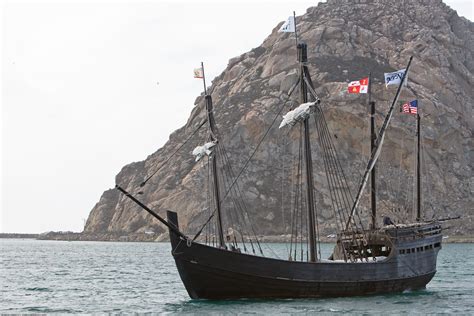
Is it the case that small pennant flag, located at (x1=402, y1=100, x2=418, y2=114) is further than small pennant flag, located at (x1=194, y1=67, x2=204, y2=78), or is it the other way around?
small pennant flag, located at (x1=402, y1=100, x2=418, y2=114)

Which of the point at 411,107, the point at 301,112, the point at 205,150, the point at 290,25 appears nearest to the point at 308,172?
the point at 301,112

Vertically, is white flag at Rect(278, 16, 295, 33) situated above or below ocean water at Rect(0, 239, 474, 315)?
above

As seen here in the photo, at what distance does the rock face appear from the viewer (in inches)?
5591

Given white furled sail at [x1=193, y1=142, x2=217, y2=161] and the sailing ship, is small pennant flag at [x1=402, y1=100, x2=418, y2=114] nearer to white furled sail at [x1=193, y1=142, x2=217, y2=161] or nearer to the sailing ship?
the sailing ship

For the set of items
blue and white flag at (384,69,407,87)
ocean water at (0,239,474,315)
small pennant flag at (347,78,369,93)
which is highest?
blue and white flag at (384,69,407,87)

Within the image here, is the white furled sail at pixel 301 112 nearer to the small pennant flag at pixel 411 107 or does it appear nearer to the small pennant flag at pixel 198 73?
the small pennant flag at pixel 198 73

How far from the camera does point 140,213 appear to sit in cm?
16338

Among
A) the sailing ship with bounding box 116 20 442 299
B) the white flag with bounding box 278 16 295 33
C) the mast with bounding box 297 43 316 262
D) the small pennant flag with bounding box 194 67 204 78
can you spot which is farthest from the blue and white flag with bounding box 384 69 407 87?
the small pennant flag with bounding box 194 67 204 78

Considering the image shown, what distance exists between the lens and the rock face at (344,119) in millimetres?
142000

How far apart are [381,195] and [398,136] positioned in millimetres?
14660

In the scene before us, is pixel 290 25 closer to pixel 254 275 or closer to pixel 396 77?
pixel 396 77

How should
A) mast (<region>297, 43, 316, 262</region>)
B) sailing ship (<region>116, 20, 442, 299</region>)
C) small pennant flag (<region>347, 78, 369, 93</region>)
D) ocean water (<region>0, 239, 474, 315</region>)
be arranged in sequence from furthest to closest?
small pennant flag (<region>347, 78, 369, 93</region>)
mast (<region>297, 43, 316, 262</region>)
sailing ship (<region>116, 20, 442, 299</region>)
ocean water (<region>0, 239, 474, 315</region>)

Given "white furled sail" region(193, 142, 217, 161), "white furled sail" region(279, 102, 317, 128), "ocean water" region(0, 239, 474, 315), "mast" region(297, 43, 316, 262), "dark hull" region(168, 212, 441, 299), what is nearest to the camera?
"ocean water" region(0, 239, 474, 315)

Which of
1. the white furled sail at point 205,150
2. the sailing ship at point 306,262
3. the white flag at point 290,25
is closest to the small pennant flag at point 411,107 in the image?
the sailing ship at point 306,262
